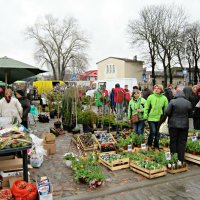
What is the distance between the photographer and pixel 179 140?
5652 mm

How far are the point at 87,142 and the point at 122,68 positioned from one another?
3927 cm

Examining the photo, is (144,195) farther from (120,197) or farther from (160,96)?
(160,96)

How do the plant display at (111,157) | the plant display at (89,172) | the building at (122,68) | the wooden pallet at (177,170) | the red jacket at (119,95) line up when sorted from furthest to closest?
1. the building at (122,68)
2. the red jacket at (119,95)
3. the plant display at (111,157)
4. the wooden pallet at (177,170)
5. the plant display at (89,172)

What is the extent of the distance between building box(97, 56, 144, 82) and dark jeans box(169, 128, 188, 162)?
39934mm

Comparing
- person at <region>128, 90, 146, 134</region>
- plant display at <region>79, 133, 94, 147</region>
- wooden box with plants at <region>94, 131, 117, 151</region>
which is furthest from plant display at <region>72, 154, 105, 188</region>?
person at <region>128, 90, 146, 134</region>

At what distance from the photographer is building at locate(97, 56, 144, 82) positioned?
149 ft

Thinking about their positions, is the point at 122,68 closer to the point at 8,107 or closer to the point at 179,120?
the point at 8,107

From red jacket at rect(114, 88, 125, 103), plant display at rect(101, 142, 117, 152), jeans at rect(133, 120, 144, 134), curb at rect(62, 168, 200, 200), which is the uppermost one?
red jacket at rect(114, 88, 125, 103)

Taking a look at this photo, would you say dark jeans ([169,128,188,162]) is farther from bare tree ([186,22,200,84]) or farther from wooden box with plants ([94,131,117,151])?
bare tree ([186,22,200,84])

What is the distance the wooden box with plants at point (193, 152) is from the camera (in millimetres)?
5930

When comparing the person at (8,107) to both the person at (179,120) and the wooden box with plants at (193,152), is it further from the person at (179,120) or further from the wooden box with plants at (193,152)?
the wooden box with plants at (193,152)

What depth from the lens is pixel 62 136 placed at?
913cm

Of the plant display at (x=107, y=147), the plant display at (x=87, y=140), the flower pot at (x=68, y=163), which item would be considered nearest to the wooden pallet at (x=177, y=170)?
the plant display at (x=107, y=147)

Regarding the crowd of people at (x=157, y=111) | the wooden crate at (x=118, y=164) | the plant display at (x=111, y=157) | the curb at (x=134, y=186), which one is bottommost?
the curb at (x=134, y=186)
